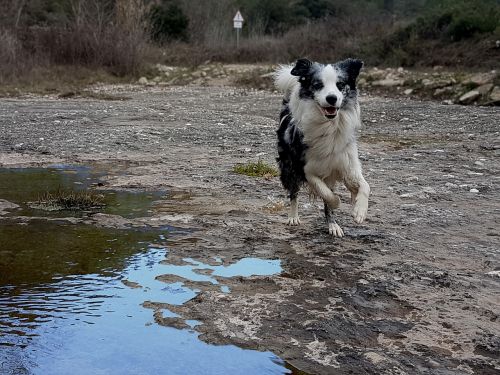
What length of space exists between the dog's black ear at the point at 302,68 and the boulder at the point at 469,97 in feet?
41.1

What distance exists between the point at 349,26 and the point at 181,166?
23.9 m

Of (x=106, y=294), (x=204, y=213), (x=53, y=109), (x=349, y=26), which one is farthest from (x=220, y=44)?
(x=106, y=294)

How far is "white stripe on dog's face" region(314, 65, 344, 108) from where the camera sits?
5637mm

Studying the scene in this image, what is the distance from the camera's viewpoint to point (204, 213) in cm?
674

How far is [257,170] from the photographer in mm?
8578

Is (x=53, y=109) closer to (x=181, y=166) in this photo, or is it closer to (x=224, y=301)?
(x=181, y=166)

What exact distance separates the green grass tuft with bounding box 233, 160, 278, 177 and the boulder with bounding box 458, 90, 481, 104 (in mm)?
10411

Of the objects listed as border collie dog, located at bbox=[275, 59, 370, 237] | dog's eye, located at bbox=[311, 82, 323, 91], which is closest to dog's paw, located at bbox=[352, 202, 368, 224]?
border collie dog, located at bbox=[275, 59, 370, 237]

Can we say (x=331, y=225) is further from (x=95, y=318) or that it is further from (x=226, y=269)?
(x=95, y=318)

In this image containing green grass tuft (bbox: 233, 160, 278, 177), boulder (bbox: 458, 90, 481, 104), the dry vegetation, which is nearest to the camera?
green grass tuft (bbox: 233, 160, 278, 177)

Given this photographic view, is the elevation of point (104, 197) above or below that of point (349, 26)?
below

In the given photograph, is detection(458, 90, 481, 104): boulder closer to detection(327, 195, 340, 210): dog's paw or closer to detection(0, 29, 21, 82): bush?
detection(327, 195, 340, 210): dog's paw

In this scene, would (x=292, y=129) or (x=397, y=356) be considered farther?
(x=292, y=129)

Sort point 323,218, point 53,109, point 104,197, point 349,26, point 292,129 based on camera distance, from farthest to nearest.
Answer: point 349,26 → point 53,109 → point 104,197 → point 323,218 → point 292,129
